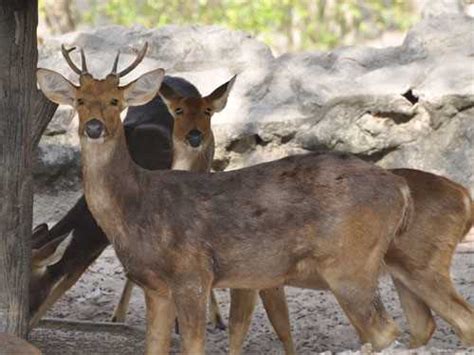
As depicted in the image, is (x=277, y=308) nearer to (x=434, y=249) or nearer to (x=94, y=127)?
(x=434, y=249)

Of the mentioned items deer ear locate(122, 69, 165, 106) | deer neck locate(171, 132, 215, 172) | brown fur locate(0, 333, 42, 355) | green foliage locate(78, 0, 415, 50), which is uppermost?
deer ear locate(122, 69, 165, 106)

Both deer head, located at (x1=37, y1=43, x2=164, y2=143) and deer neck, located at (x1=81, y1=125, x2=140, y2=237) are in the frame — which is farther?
deer neck, located at (x1=81, y1=125, x2=140, y2=237)

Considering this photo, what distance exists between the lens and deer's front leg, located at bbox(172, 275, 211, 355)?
27.9 ft

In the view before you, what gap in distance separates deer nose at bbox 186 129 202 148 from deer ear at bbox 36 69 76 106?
5.25 ft

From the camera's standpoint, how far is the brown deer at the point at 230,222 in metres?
8.59

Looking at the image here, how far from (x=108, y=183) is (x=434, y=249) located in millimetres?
2092

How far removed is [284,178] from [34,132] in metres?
1.71

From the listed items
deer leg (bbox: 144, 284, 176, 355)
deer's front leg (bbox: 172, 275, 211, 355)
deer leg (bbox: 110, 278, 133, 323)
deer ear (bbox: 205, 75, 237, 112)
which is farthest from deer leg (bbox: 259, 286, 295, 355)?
deer leg (bbox: 110, 278, 133, 323)

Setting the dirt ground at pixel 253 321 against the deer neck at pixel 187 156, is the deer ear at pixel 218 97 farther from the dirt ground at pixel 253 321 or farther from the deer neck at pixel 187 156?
the dirt ground at pixel 253 321

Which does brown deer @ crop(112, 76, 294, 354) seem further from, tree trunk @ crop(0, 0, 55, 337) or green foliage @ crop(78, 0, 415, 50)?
green foliage @ crop(78, 0, 415, 50)

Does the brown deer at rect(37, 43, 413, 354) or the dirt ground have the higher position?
the brown deer at rect(37, 43, 413, 354)

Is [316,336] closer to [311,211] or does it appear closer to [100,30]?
[311,211]

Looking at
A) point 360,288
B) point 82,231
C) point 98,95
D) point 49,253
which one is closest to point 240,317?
point 360,288

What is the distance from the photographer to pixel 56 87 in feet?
28.9
